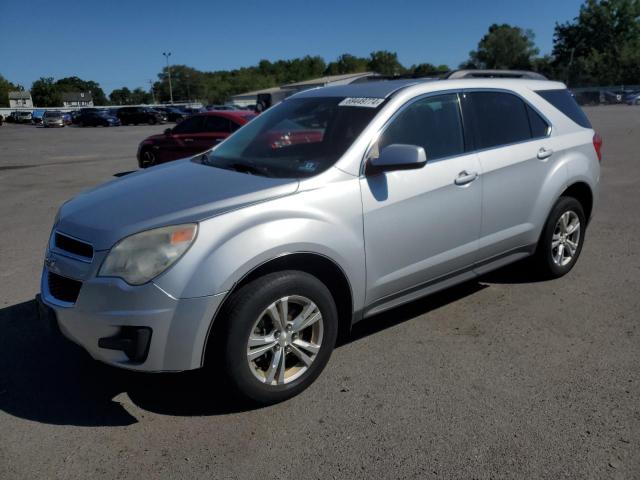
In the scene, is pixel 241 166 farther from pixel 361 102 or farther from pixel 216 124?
pixel 216 124

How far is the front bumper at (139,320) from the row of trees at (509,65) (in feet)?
156

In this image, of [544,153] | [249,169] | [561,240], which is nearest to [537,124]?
[544,153]

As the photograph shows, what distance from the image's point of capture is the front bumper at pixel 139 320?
272 centimetres

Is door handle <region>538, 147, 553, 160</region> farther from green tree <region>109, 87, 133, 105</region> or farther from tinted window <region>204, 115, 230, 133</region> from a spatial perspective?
green tree <region>109, 87, 133, 105</region>

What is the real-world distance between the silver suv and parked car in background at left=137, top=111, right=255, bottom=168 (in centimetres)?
746

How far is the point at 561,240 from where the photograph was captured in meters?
4.91

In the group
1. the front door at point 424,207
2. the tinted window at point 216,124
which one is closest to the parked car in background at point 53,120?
the tinted window at point 216,124

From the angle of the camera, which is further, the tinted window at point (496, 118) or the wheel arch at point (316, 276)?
the tinted window at point (496, 118)

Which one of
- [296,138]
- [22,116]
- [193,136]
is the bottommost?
[296,138]

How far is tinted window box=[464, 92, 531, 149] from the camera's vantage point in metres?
4.13

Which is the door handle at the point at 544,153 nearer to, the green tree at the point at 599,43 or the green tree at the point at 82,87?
the green tree at the point at 599,43

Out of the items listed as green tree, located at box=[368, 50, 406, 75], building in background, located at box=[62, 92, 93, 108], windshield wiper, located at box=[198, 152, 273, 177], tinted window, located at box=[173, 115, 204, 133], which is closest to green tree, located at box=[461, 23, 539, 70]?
green tree, located at box=[368, 50, 406, 75]

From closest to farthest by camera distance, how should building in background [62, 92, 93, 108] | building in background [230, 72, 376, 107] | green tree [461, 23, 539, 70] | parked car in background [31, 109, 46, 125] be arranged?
building in background [230, 72, 376, 107], parked car in background [31, 109, 46, 125], green tree [461, 23, 539, 70], building in background [62, 92, 93, 108]

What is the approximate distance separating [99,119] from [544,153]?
4891 cm
